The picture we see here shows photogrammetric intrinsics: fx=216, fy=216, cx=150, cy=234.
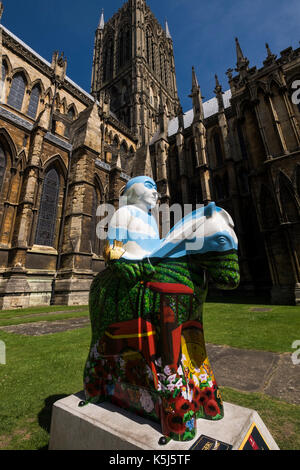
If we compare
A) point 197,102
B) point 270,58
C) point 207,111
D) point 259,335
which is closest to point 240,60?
point 270,58

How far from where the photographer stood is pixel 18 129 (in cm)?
1202

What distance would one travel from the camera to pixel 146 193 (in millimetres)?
1798

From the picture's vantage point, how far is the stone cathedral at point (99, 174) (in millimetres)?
9922

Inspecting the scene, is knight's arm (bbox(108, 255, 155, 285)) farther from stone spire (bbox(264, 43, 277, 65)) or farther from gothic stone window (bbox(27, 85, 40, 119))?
gothic stone window (bbox(27, 85, 40, 119))

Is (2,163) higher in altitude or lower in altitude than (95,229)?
higher

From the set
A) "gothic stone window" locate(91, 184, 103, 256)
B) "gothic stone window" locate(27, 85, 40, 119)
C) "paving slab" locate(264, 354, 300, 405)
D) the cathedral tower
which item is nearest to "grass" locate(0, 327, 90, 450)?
"paving slab" locate(264, 354, 300, 405)

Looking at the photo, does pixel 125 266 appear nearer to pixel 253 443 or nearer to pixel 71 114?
pixel 253 443

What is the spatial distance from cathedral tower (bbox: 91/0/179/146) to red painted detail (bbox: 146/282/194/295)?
27.7 m

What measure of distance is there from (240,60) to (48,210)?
1453 centimetres

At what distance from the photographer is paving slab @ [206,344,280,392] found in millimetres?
2314

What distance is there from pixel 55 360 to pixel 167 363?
2.64m

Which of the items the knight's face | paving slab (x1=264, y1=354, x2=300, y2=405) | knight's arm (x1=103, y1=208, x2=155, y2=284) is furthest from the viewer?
paving slab (x1=264, y1=354, x2=300, y2=405)
